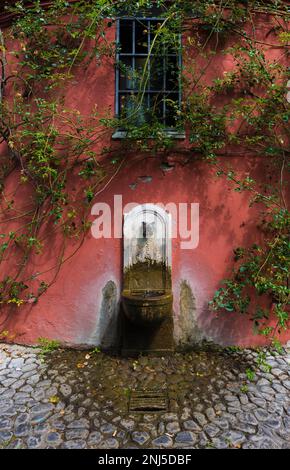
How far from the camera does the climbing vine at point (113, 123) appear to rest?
134 inches

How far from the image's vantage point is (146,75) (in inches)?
139

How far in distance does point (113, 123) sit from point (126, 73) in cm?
69

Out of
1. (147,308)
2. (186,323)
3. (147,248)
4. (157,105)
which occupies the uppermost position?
(157,105)

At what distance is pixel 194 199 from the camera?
3539 millimetres

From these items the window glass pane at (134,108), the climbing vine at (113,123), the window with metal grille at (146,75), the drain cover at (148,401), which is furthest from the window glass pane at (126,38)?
the drain cover at (148,401)

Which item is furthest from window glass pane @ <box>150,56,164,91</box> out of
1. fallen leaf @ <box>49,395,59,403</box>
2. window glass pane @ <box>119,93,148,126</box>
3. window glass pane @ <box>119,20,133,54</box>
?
fallen leaf @ <box>49,395,59,403</box>

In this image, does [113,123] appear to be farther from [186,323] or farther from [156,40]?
[186,323]

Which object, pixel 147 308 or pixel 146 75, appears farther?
pixel 146 75

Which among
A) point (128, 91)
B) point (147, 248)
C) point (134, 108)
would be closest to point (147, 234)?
point (147, 248)

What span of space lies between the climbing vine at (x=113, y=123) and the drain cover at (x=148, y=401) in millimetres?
1346

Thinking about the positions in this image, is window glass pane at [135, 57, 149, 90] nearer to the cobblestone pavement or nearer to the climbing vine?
the climbing vine

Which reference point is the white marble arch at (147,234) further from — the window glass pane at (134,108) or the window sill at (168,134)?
the window glass pane at (134,108)

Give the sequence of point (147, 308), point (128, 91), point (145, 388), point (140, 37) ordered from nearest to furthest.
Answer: point (145, 388) < point (147, 308) < point (128, 91) < point (140, 37)

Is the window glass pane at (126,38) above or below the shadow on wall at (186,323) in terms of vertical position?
above
